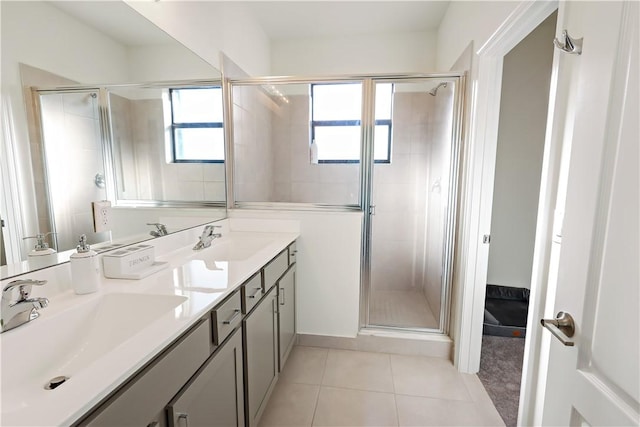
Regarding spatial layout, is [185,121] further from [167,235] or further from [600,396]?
[600,396]

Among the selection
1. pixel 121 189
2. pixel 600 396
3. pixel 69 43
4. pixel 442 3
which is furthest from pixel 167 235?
pixel 442 3

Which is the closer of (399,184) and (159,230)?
(159,230)

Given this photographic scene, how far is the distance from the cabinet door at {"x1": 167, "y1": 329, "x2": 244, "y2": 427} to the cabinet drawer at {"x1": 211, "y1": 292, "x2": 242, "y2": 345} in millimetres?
44

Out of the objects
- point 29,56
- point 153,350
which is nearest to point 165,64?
point 29,56

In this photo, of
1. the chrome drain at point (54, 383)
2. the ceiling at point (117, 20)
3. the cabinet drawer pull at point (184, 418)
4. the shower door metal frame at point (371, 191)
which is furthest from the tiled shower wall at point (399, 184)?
the chrome drain at point (54, 383)

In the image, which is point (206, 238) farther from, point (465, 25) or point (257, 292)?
point (465, 25)

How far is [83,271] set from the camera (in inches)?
39.0

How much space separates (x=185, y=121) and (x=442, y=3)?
224 centimetres

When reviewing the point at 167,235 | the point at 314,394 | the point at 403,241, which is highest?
the point at 167,235

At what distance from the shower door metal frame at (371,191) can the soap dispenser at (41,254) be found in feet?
5.62

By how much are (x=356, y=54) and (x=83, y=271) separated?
9.59 ft

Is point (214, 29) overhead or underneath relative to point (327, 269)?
overhead

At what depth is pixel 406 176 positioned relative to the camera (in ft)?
8.57

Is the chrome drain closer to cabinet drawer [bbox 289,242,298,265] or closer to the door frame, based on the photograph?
cabinet drawer [bbox 289,242,298,265]
